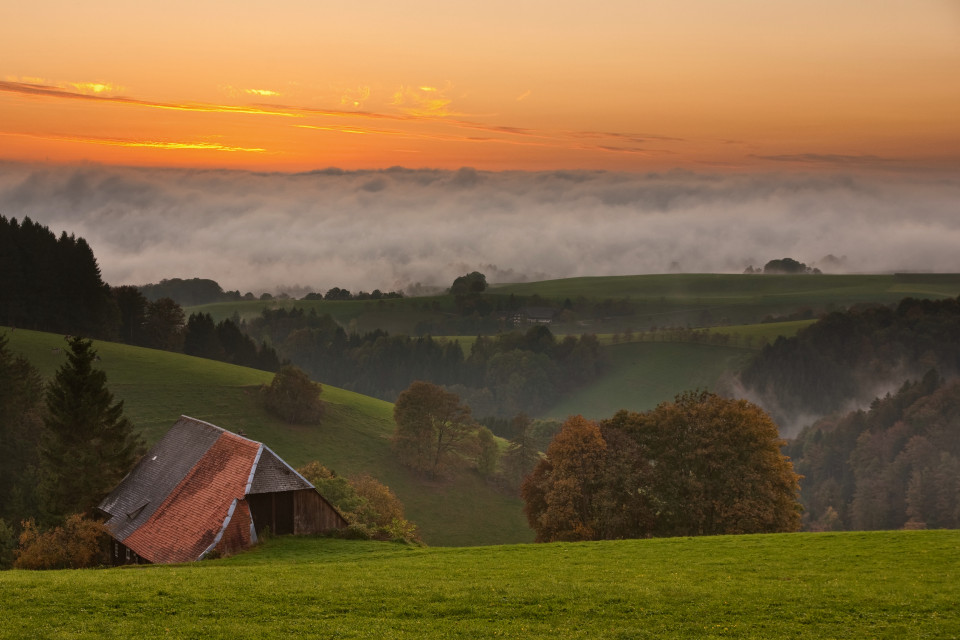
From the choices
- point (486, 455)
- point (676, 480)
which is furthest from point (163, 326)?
point (676, 480)

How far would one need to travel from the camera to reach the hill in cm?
9625

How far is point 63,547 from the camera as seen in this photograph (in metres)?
42.6

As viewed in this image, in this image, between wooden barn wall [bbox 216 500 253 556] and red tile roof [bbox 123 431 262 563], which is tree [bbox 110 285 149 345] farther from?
wooden barn wall [bbox 216 500 253 556]

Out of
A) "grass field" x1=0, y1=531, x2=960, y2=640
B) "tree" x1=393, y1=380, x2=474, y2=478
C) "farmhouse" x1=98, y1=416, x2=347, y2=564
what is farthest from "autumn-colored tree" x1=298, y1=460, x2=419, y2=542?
"tree" x1=393, y1=380, x2=474, y2=478

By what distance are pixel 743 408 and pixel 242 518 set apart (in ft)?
124

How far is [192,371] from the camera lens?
117 m

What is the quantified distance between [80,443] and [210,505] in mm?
15326

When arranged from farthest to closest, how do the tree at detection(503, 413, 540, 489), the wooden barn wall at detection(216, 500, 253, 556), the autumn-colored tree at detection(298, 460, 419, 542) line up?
the tree at detection(503, 413, 540, 489), the autumn-colored tree at detection(298, 460, 419, 542), the wooden barn wall at detection(216, 500, 253, 556)

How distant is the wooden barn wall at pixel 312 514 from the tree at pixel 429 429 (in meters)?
60.1

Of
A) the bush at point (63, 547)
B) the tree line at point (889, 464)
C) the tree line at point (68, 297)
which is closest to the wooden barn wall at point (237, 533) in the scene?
the bush at point (63, 547)

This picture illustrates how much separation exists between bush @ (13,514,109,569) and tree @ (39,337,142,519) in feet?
25.0

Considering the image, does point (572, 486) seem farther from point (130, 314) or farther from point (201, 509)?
point (130, 314)

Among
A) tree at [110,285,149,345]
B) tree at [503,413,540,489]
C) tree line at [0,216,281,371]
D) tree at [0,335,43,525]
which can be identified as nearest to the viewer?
tree at [0,335,43,525]

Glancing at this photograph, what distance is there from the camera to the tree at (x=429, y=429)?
108 metres
